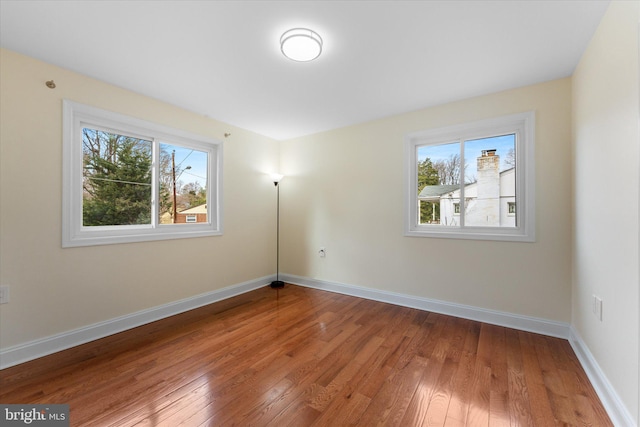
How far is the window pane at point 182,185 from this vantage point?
295cm

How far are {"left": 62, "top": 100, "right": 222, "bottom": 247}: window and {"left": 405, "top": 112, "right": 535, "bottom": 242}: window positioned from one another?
8.44 feet

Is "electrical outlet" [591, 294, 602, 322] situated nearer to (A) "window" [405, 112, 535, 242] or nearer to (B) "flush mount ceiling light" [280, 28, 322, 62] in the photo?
(A) "window" [405, 112, 535, 242]

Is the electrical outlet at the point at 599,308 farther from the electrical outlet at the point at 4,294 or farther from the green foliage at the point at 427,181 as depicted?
the electrical outlet at the point at 4,294

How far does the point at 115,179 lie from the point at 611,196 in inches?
155

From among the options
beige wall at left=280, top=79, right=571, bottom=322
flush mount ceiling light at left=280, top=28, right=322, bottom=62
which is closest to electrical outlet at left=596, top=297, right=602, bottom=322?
beige wall at left=280, top=79, right=571, bottom=322

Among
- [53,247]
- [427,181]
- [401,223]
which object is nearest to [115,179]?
[53,247]

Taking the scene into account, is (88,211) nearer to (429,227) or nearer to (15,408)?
(15,408)

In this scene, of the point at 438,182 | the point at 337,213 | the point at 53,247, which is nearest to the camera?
the point at 53,247

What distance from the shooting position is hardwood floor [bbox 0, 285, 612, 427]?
1.42m

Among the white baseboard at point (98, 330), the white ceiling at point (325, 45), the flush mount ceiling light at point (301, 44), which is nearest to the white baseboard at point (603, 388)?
the white ceiling at point (325, 45)

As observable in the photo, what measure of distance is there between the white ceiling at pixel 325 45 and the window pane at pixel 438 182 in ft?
1.92

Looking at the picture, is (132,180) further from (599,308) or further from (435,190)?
(599,308)

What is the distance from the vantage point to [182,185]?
10.3 ft

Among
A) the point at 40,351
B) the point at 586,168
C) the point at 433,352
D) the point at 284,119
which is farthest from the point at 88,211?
the point at 586,168
